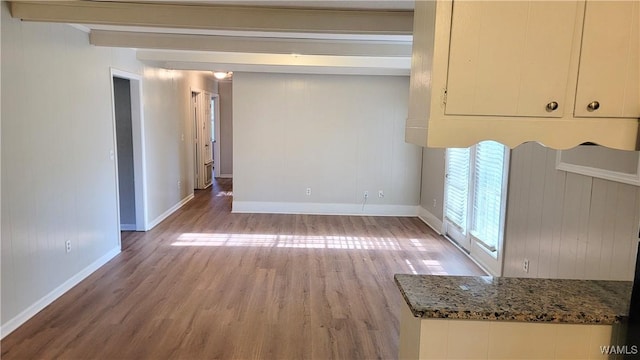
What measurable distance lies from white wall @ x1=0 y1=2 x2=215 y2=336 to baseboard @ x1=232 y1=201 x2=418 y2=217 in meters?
2.52

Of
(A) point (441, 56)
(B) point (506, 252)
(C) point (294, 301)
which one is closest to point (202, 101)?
(C) point (294, 301)

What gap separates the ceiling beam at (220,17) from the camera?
112 inches

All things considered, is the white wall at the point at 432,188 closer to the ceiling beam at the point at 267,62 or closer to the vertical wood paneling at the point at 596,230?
the ceiling beam at the point at 267,62

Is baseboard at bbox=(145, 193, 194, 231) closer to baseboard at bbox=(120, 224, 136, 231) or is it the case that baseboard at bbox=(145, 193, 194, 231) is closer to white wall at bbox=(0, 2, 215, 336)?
baseboard at bbox=(120, 224, 136, 231)

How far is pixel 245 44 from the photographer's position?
4066mm

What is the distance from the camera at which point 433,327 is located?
1281 millimetres

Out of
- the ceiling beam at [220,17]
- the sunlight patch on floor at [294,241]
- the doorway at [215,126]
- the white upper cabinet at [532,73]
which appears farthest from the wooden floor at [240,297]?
the doorway at [215,126]

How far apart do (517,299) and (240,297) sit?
257cm

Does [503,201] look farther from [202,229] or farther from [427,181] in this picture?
[202,229]

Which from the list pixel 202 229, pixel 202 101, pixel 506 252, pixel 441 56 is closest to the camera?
pixel 441 56

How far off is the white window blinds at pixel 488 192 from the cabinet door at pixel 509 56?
109 inches

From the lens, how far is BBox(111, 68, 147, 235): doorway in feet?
17.0

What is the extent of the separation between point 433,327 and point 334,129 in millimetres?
5511

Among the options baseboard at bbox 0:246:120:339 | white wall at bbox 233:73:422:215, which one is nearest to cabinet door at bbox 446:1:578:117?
baseboard at bbox 0:246:120:339
